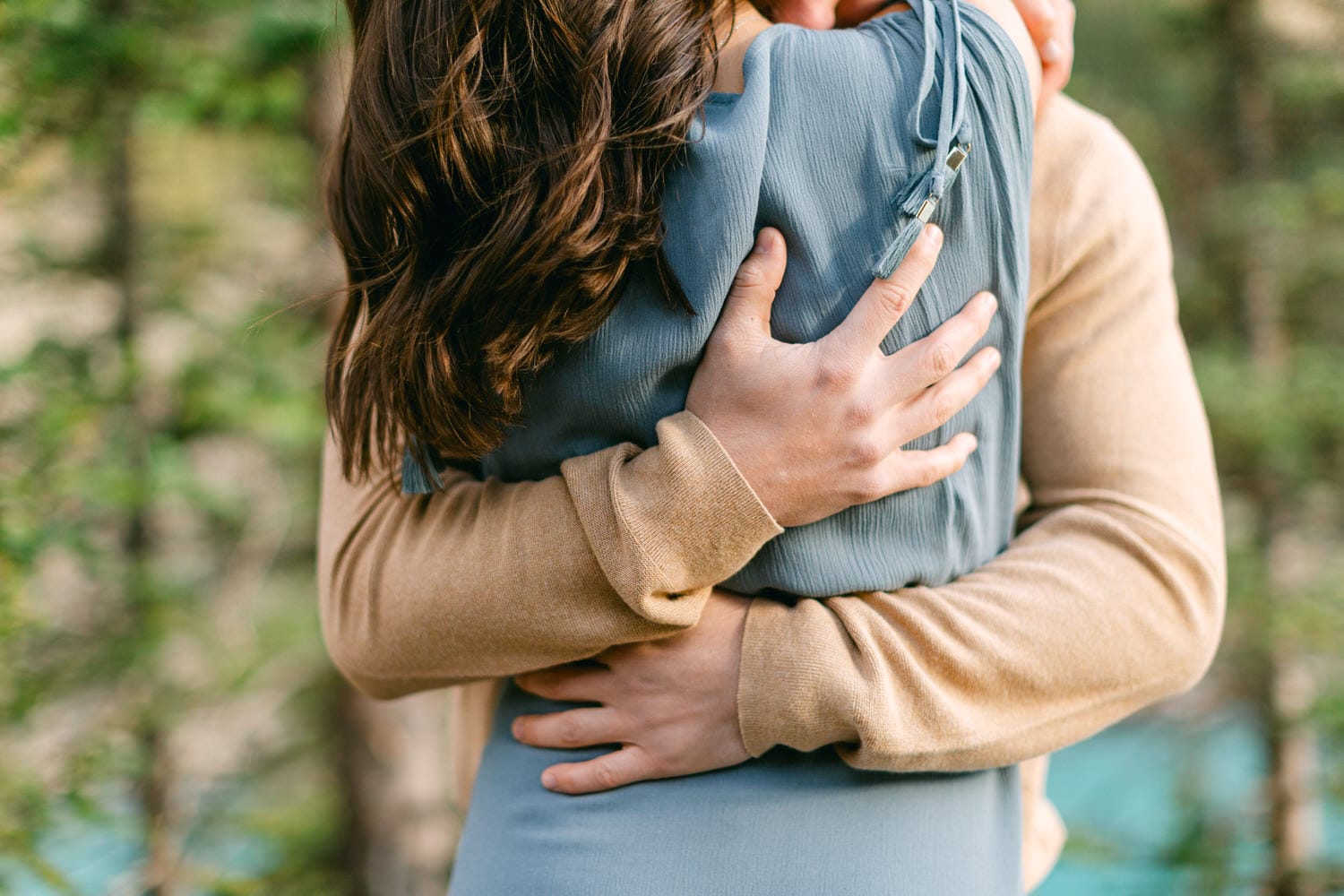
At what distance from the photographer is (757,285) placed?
940 millimetres

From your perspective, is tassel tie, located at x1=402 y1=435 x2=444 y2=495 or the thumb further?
tassel tie, located at x1=402 y1=435 x2=444 y2=495

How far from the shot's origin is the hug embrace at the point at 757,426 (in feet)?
2.99

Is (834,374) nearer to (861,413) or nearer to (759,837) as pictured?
(861,413)

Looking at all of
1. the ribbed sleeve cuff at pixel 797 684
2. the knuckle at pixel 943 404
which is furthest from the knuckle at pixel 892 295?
the ribbed sleeve cuff at pixel 797 684

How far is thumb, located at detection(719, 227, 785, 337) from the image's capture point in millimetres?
929

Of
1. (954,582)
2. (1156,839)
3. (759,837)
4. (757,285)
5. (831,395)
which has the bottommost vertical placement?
(1156,839)

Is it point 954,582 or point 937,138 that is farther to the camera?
point 954,582

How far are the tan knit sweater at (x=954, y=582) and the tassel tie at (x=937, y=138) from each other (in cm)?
27

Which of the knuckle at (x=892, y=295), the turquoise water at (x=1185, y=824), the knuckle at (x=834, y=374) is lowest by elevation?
the turquoise water at (x=1185, y=824)

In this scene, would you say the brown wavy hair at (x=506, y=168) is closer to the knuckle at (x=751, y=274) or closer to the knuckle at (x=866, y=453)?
the knuckle at (x=751, y=274)

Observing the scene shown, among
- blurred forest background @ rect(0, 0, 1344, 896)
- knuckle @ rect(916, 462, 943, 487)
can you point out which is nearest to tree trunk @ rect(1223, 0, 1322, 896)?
blurred forest background @ rect(0, 0, 1344, 896)

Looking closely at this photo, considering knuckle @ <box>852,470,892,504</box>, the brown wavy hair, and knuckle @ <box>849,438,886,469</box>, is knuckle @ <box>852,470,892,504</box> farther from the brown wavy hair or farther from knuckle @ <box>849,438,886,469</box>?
the brown wavy hair

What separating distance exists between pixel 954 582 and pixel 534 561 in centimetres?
46

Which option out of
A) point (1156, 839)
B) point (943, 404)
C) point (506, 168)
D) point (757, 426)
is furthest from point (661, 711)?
point (1156, 839)
